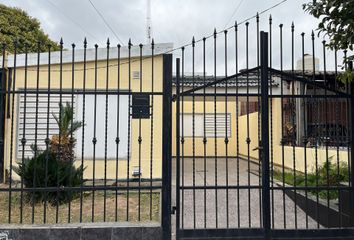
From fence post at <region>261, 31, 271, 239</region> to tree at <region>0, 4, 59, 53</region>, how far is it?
11.6 metres

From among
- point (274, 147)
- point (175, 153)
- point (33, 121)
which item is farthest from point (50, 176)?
point (274, 147)

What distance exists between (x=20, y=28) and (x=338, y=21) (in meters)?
14.7

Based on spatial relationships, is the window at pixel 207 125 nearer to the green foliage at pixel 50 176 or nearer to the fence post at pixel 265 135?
the green foliage at pixel 50 176

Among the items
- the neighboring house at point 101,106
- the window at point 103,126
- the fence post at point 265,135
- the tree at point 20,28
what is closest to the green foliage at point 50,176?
the neighboring house at point 101,106

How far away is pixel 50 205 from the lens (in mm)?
5629

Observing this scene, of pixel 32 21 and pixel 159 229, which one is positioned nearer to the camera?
pixel 159 229

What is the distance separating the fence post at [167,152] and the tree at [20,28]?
1100 centimetres

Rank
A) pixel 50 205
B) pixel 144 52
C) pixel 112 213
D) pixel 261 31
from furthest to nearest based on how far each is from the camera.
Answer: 1. pixel 144 52
2. pixel 50 205
3. pixel 112 213
4. pixel 261 31

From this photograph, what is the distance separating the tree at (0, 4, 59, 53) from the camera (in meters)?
14.1

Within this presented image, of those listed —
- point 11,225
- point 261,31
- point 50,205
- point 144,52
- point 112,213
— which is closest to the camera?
point 11,225

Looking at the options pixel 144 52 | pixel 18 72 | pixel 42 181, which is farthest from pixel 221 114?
pixel 42 181

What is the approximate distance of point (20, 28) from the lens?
Answer: 49.8ft

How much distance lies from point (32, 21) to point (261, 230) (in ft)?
51.2

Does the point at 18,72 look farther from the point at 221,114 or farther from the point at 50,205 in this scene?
the point at 221,114
